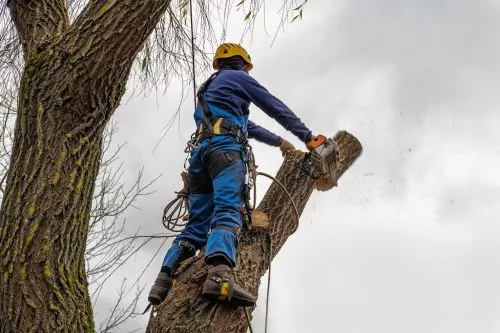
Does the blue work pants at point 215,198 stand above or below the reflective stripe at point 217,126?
below

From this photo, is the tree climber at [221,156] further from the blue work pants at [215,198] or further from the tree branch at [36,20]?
the tree branch at [36,20]

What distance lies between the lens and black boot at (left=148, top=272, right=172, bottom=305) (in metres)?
3.31

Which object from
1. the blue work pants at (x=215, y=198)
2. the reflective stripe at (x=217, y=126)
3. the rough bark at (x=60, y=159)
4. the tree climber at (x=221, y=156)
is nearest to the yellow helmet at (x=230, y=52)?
the tree climber at (x=221, y=156)

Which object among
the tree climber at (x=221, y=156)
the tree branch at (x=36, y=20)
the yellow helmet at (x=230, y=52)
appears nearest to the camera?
the tree branch at (x=36, y=20)

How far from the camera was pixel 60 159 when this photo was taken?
2.81 meters

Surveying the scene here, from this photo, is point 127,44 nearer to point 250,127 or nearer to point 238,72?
point 238,72

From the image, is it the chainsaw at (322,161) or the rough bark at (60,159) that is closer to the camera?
the rough bark at (60,159)

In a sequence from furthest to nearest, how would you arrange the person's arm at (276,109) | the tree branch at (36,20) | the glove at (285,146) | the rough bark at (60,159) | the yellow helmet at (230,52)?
the glove at (285,146)
the yellow helmet at (230,52)
the person's arm at (276,109)
the tree branch at (36,20)
the rough bark at (60,159)

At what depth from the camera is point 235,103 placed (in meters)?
3.65

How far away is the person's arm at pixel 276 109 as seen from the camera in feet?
11.9

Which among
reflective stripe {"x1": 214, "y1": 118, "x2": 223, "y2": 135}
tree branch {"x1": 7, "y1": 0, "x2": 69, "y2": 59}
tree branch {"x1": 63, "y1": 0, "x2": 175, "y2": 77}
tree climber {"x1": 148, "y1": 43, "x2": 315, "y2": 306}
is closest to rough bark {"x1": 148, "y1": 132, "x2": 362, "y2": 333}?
tree climber {"x1": 148, "y1": 43, "x2": 315, "y2": 306}

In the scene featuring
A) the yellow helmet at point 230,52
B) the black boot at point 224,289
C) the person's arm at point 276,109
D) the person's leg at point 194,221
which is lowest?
the black boot at point 224,289

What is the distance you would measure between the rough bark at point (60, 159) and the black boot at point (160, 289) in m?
0.51

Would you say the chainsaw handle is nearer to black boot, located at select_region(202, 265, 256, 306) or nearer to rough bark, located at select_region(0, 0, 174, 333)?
black boot, located at select_region(202, 265, 256, 306)
